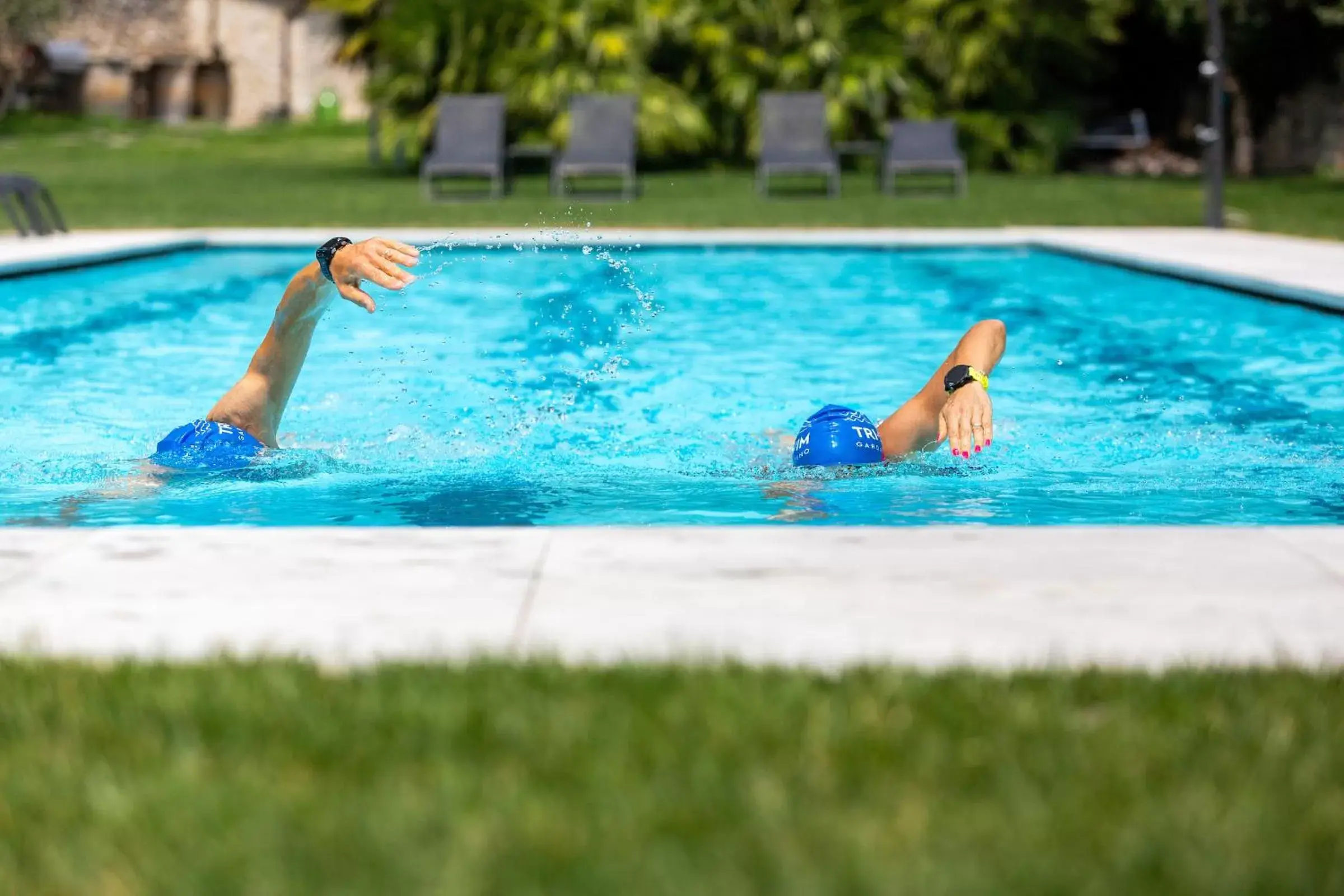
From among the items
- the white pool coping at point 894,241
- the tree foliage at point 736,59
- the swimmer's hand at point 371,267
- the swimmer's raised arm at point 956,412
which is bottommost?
the swimmer's raised arm at point 956,412

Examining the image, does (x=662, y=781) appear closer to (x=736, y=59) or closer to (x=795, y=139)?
(x=795, y=139)

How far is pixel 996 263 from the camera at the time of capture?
12.0 metres

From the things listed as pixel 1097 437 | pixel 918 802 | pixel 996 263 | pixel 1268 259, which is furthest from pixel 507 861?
pixel 996 263

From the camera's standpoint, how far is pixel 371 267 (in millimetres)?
4309

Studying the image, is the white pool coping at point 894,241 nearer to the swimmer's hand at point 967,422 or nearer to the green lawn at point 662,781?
the swimmer's hand at point 967,422

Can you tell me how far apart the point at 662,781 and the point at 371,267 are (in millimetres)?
2368

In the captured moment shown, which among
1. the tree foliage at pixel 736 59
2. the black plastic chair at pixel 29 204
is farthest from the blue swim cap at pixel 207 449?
the tree foliage at pixel 736 59

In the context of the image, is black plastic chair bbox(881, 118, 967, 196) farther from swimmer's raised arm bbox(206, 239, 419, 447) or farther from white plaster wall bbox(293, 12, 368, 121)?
white plaster wall bbox(293, 12, 368, 121)

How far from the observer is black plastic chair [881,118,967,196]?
1677cm

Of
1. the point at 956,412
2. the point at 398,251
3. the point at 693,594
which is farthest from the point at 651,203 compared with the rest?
the point at 693,594

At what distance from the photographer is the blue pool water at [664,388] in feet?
16.8

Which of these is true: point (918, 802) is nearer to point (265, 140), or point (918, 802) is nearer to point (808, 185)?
point (808, 185)

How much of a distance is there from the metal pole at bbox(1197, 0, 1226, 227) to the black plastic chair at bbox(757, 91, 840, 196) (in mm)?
4440

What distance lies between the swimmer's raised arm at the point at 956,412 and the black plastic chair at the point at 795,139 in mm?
11453
